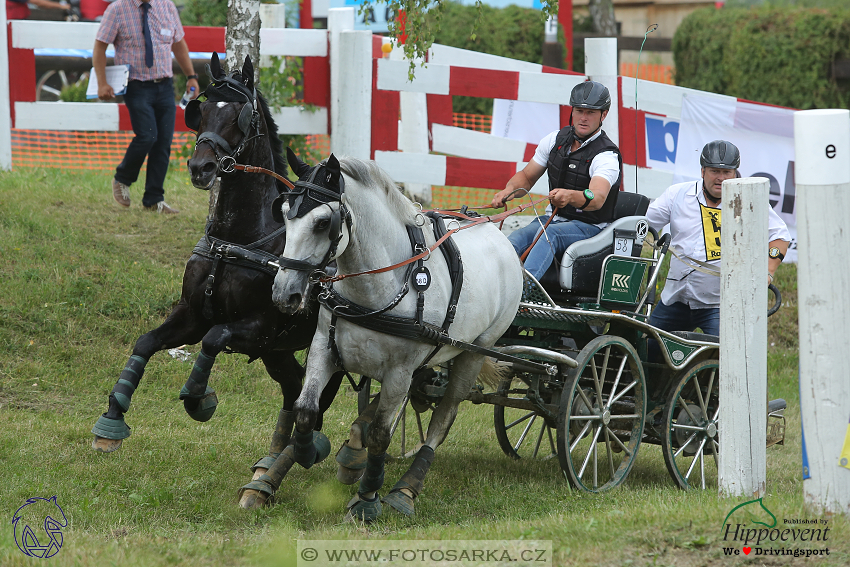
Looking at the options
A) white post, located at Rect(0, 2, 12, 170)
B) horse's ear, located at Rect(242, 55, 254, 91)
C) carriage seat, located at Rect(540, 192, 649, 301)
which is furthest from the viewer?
white post, located at Rect(0, 2, 12, 170)

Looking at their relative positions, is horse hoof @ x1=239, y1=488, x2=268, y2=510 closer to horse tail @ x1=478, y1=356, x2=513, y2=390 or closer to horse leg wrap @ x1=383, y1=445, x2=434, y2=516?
horse leg wrap @ x1=383, y1=445, x2=434, y2=516

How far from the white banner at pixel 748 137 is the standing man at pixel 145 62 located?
4.83 metres

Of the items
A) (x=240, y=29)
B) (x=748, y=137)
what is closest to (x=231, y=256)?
(x=240, y=29)

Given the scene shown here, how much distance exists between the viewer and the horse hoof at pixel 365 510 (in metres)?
4.80

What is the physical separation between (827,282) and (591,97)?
2116 mm

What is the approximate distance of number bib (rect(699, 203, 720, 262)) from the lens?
19.3 ft

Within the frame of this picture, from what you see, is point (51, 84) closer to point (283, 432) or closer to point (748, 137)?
point (748, 137)

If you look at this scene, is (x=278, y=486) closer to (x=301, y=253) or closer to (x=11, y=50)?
(x=301, y=253)

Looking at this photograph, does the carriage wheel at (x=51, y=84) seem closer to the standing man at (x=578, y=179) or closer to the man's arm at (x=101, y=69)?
the man's arm at (x=101, y=69)

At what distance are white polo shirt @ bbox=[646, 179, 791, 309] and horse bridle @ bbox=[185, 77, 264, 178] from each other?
2664mm

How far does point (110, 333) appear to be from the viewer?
7465mm

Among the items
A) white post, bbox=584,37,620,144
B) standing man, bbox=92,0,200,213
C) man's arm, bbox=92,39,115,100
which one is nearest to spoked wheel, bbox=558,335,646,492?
white post, bbox=584,37,620,144

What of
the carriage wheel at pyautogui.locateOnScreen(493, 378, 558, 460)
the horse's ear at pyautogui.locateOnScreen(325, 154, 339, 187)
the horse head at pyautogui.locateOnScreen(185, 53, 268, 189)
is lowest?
the carriage wheel at pyautogui.locateOnScreen(493, 378, 558, 460)

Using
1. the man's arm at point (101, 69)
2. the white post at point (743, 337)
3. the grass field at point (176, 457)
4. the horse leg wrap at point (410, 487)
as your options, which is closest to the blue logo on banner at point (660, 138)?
the grass field at point (176, 457)
